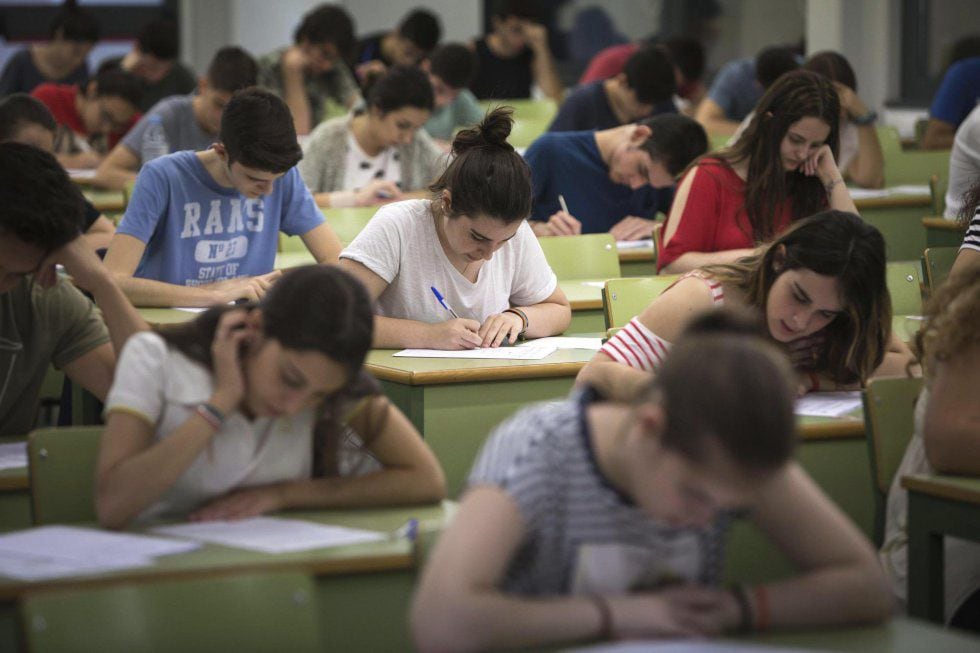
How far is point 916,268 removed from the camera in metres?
4.14

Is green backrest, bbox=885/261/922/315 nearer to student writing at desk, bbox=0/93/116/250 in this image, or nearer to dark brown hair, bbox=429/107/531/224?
dark brown hair, bbox=429/107/531/224

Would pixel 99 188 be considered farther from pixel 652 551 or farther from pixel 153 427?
pixel 652 551

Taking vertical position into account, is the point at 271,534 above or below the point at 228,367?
below

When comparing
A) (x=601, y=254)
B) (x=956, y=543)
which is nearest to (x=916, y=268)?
(x=601, y=254)

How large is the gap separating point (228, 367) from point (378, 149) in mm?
3833

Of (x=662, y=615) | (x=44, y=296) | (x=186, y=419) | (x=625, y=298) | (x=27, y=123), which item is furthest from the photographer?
(x=27, y=123)

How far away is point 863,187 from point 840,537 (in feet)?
16.7

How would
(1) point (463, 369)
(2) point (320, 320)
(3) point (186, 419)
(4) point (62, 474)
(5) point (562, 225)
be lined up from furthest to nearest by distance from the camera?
(5) point (562, 225) < (1) point (463, 369) < (4) point (62, 474) < (3) point (186, 419) < (2) point (320, 320)

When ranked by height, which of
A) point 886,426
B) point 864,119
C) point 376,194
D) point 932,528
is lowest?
point 932,528

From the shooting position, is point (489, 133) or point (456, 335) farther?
point (456, 335)

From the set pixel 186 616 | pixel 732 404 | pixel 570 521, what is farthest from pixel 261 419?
pixel 732 404

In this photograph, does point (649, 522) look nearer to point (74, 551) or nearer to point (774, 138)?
point (74, 551)

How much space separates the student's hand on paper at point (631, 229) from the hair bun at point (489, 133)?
196cm

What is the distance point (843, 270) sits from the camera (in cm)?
259
